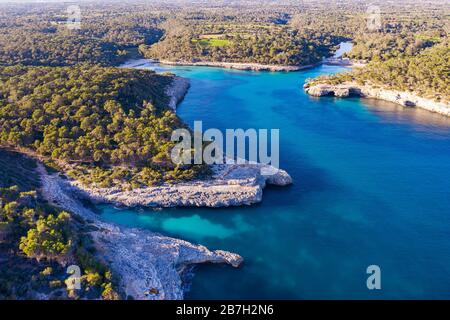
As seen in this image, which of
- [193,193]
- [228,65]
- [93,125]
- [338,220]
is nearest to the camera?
[338,220]

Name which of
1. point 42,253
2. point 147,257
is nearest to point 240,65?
point 147,257

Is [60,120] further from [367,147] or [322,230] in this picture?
[367,147]

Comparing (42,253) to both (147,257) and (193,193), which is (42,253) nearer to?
(147,257)

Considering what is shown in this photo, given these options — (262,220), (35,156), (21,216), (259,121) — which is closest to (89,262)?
(21,216)

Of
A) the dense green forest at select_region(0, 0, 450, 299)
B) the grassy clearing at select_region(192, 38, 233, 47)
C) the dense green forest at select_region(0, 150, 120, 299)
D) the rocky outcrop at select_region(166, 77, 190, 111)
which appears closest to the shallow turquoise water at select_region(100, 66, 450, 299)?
the dense green forest at select_region(0, 150, 120, 299)

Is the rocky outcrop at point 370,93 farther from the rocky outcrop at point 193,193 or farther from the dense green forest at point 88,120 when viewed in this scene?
the rocky outcrop at point 193,193
